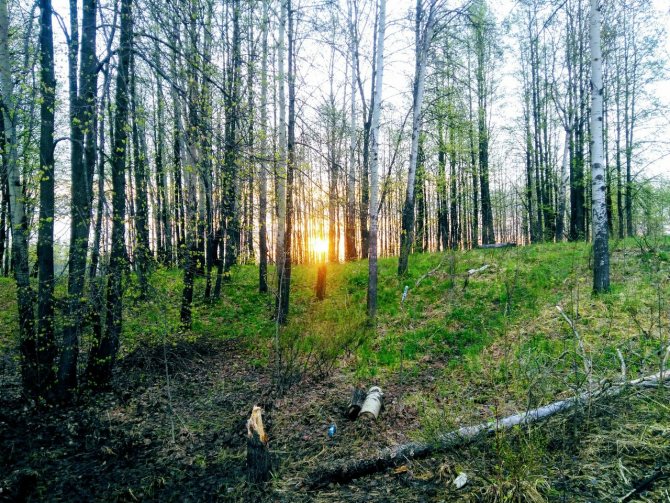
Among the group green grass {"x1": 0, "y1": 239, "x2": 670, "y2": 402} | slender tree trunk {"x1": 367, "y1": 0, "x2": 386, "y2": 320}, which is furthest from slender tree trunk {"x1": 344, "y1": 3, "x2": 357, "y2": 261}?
green grass {"x1": 0, "y1": 239, "x2": 670, "y2": 402}

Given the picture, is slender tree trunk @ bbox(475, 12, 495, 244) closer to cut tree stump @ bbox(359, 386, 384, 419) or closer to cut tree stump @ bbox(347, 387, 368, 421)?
cut tree stump @ bbox(359, 386, 384, 419)

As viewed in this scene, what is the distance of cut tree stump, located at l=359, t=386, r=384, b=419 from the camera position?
196 inches

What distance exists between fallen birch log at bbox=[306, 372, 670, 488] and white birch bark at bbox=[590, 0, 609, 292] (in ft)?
12.5

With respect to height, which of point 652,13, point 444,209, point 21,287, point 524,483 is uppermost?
point 652,13

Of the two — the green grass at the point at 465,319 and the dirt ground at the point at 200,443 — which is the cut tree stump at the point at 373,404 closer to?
the dirt ground at the point at 200,443

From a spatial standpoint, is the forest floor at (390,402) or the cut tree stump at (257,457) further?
the cut tree stump at (257,457)

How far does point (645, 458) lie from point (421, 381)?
10.8ft

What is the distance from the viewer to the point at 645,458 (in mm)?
3041

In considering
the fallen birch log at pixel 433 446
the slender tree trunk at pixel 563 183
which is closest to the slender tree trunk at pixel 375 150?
the fallen birch log at pixel 433 446

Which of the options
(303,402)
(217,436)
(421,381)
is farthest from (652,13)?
(217,436)

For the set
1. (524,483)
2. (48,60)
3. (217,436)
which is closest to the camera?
(524,483)

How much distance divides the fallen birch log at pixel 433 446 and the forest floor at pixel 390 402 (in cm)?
10

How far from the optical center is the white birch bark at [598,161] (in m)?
7.11

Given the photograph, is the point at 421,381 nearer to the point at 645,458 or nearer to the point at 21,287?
the point at 645,458
